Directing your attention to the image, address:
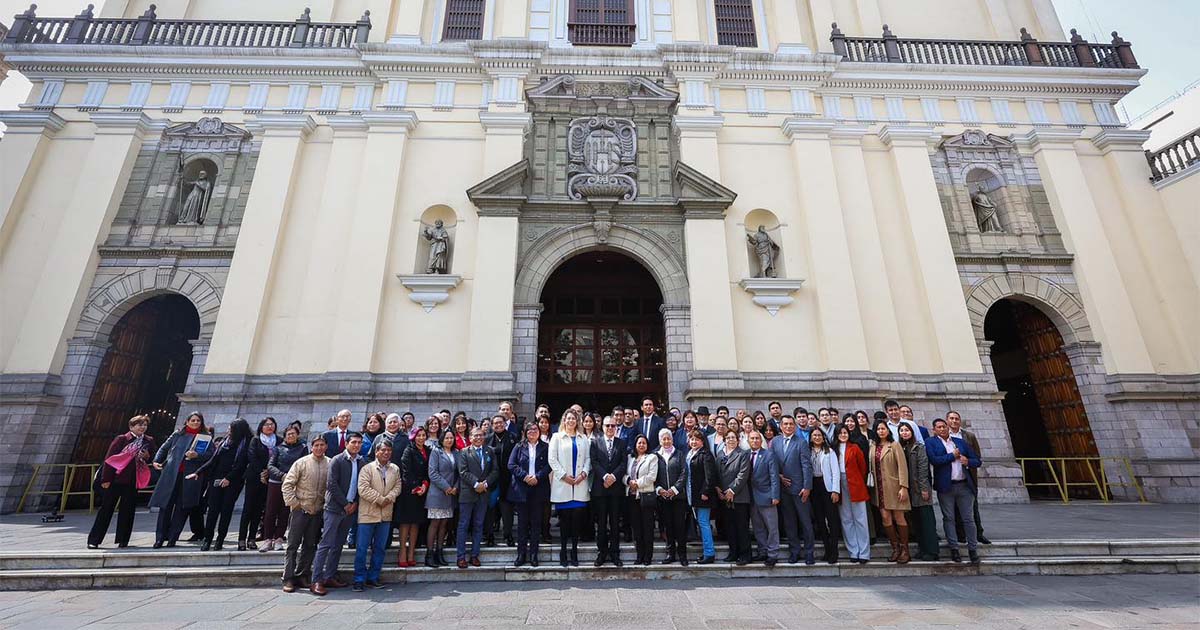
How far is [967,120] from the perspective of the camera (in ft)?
44.1

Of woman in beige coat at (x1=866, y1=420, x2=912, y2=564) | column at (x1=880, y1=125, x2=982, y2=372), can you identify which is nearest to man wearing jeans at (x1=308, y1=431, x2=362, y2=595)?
woman in beige coat at (x1=866, y1=420, x2=912, y2=564)

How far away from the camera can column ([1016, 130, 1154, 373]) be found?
1112 cm

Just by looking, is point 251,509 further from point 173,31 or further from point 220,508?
point 173,31

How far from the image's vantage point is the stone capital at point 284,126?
12.4 metres

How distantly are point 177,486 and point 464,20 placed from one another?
1336 centimetres

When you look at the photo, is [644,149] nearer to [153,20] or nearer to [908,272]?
[908,272]

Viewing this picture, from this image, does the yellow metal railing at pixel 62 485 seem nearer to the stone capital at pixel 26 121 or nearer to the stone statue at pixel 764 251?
the stone capital at pixel 26 121

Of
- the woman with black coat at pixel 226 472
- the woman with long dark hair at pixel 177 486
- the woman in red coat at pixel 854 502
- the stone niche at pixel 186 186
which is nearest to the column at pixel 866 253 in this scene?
the woman in red coat at pixel 854 502

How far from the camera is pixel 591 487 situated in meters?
5.80

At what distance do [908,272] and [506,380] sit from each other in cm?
964

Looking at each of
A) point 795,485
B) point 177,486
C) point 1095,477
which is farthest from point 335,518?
point 1095,477

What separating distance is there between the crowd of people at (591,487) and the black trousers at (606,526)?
0.02 metres

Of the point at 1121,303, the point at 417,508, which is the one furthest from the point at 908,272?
Answer: the point at 417,508

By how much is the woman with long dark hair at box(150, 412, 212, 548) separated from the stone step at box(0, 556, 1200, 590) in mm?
775
